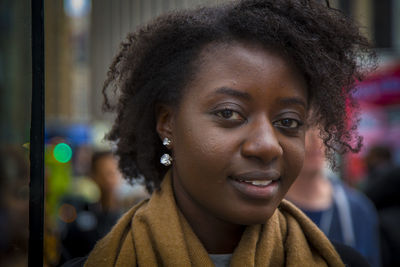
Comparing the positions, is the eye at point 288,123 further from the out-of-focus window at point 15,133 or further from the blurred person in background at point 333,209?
the blurred person in background at point 333,209

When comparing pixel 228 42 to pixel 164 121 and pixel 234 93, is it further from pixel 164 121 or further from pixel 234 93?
pixel 164 121

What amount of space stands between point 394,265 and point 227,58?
276 centimetres

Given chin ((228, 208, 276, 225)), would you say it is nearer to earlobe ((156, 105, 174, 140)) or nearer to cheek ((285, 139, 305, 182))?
cheek ((285, 139, 305, 182))

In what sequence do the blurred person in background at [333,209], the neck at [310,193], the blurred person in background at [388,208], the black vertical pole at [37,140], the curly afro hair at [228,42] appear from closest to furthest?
the black vertical pole at [37,140]
the curly afro hair at [228,42]
the blurred person in background at [333,209]
the neck at [310,193]
the blurred person in background at [388,208]

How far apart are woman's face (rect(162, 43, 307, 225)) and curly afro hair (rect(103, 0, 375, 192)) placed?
0.07 meters

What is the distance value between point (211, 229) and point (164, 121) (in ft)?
1.55

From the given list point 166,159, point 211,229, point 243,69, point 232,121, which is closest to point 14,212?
point 166,159

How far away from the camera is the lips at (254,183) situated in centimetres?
167

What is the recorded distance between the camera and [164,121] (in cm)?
192

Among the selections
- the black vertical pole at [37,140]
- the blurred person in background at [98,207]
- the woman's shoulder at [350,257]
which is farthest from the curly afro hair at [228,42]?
the blurred person in background at [98,207]

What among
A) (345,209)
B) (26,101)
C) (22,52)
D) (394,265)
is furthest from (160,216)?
(394,265)

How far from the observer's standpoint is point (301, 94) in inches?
71.1

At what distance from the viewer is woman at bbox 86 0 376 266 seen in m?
1.69

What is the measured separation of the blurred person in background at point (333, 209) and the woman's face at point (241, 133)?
4.69 feet
